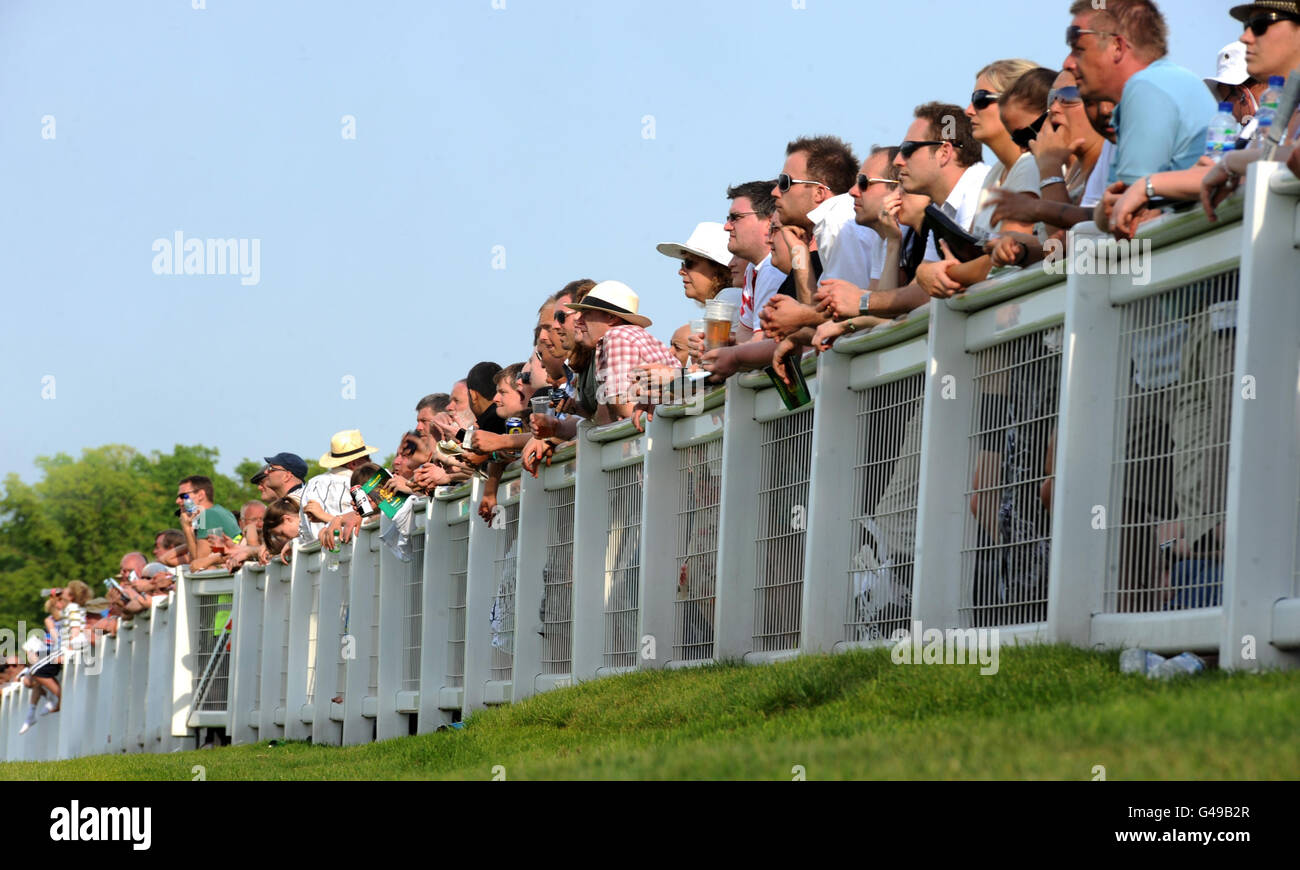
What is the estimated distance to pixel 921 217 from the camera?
866 centimetres

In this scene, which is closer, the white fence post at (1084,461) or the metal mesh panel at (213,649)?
the white fence post at (1084,461)

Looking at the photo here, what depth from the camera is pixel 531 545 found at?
42.2 ft

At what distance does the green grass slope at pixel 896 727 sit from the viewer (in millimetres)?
4676

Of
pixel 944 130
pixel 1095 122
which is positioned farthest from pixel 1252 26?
pixel 944 130

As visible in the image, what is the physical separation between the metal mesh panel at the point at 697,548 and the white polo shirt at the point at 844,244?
126cm

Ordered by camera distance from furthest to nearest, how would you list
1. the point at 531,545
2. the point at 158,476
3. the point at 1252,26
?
the point at 158,476, the point at 531,545, the point at 1252,26

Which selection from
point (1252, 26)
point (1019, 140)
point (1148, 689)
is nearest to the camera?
point (1148, 689)

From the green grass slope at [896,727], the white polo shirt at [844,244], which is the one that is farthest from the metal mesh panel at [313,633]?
the white polo shirt at [844,244]

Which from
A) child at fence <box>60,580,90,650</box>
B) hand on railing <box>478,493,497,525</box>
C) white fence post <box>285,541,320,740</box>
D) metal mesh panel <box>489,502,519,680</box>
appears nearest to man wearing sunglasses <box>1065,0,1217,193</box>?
metal mesh panel <box>489,502,519,680</box>

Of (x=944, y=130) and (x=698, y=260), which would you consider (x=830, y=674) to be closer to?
(x=944, y=130)

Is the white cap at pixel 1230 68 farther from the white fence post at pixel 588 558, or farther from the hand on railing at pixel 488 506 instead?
the hand on railing at pixel 488 506

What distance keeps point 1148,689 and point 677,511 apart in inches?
206

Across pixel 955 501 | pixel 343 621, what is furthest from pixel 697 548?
pixel 343 621

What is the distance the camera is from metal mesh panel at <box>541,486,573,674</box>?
1228cm
